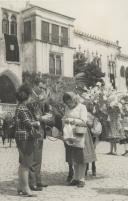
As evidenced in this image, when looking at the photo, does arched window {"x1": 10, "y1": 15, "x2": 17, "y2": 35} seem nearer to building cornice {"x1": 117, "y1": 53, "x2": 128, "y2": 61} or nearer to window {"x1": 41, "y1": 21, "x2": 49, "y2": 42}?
window {"x1": 41, "y1": 21, "x2": 49, "y2": 42}

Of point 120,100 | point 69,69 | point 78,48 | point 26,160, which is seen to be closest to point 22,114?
point 26,160

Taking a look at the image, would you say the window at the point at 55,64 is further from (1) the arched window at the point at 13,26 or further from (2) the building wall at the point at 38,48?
(1) the arched window at the point at 13,26

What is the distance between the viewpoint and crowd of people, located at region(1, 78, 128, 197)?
854 cm

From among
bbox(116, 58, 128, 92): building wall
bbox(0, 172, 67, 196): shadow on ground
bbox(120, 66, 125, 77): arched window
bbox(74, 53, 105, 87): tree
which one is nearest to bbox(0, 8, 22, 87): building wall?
bbox(74, 53, 105, 87): tree

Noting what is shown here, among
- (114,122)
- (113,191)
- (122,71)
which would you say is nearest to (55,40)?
(122,71)

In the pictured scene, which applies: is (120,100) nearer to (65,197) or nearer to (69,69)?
(65,197)

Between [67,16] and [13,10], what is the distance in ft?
18.2

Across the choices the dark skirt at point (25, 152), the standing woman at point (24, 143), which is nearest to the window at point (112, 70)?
the standing woman at point (24, 143)

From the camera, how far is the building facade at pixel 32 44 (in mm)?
41906

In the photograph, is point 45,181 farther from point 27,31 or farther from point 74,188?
point 27,31

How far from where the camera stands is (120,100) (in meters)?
11.9

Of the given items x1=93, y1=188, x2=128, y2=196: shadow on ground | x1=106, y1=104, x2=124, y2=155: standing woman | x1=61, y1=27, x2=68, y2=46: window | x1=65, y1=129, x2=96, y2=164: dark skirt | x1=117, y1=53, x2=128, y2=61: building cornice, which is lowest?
x1=93, y1=188, x2=128, y2=196: shadow on ground

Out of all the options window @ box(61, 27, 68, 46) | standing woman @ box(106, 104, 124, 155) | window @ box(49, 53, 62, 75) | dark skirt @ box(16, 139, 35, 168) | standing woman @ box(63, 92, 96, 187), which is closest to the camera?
dark skirt @ box(16, 139, 35, 168)

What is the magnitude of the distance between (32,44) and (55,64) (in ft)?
11.0
